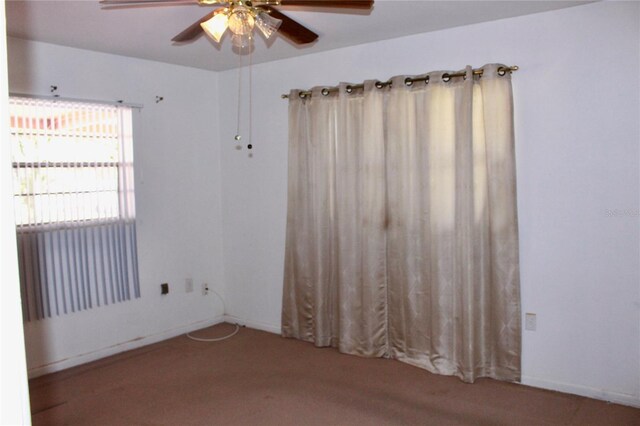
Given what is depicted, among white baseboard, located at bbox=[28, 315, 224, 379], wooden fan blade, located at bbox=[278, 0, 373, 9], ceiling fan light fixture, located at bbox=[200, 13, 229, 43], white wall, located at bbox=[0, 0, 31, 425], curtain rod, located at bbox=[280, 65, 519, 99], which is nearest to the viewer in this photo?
white wall, located at bbox=[0, 0, 31, 425]

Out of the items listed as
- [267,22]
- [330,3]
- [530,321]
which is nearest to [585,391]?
[530,321]

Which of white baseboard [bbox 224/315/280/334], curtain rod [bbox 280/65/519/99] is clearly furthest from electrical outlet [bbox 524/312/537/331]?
white baseboard [bbox 224/315/280/334]

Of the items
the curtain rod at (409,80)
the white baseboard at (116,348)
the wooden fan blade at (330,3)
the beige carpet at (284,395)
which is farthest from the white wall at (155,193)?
the wooden fan blade at (330,3)

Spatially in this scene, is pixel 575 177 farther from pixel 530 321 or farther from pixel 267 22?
pixel 267 22

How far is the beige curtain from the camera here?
10.9 feet

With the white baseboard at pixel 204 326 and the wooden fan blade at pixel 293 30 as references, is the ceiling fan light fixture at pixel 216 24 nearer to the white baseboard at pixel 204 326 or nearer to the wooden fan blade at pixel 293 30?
the wooden fan blade at pixel 293 30

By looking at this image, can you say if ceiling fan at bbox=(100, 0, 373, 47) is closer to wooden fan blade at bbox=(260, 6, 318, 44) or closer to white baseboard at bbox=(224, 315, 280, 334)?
wooden fan blade at bbox=(260, 6, 318, 44)

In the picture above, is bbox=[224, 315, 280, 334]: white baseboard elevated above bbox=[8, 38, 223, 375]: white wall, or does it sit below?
below

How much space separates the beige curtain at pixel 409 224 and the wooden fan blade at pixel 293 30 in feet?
3.72

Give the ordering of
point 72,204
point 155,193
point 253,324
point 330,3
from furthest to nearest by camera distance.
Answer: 1. point 253,324
2. point 155,193
3. point 72,204
4. point 330,3

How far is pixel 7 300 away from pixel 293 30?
89.0 inches

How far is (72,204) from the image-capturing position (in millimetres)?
3785

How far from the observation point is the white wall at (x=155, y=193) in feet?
12.2

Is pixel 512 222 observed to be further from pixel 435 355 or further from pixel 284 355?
pixel 284 355
